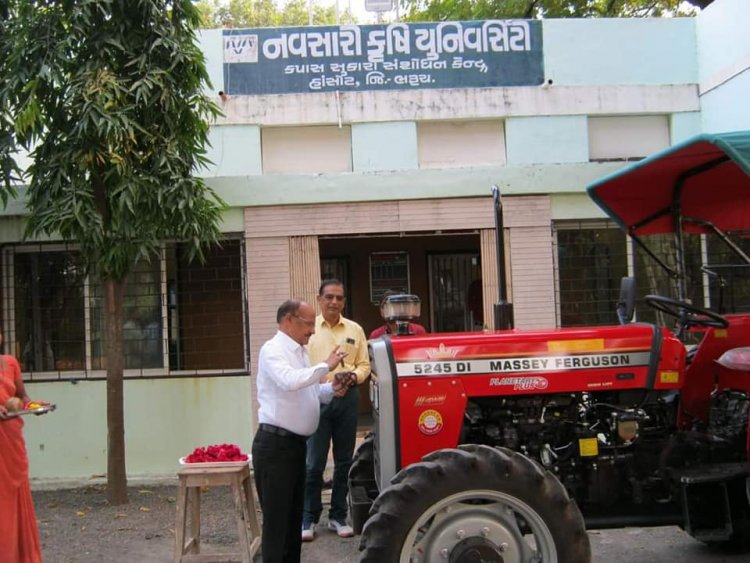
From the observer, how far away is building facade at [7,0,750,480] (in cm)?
795

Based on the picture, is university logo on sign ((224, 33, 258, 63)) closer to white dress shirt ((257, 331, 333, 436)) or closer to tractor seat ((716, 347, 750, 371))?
white dress shirt ((257, 331, 333, 436))

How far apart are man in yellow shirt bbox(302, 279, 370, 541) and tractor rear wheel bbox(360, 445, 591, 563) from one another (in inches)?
78.6

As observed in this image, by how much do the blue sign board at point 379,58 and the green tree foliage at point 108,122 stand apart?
1519 millimetres

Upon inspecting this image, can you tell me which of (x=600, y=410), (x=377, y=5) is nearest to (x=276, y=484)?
(x=600, y=410)

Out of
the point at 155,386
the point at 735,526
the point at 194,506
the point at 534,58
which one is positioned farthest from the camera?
the point at 534,58

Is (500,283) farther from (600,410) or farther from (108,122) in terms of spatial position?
(108,122)

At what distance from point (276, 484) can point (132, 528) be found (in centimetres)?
256

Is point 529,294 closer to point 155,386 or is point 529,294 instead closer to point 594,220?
point 594,220

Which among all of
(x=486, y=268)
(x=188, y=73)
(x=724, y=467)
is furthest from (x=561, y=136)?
(x=724, y=467)

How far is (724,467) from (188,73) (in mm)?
5221

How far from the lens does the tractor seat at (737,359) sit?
4230mm

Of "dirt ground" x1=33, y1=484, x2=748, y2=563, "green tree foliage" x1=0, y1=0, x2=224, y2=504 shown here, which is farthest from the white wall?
"green tree foliage" x1=0, y1=0, x2=224, y2=504

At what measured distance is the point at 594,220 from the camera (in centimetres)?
829

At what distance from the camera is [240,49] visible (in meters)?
8.39
